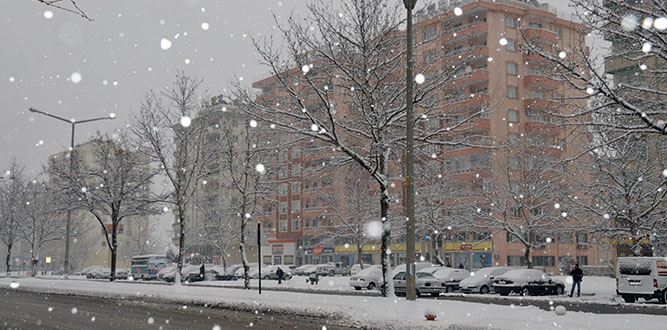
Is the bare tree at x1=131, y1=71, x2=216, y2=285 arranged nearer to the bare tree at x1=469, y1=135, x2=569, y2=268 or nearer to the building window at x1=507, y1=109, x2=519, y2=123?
the bare tree at x1=469, y1=135, x2=569, y2=268

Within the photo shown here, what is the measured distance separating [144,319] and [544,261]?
5546cm

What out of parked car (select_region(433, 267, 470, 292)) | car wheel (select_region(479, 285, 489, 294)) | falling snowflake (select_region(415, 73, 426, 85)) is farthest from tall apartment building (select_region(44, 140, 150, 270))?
falling snowflake (select_region(415, 73, 426, 85))

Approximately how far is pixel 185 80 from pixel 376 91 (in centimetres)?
1699

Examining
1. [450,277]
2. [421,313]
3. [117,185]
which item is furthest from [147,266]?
[421,313]

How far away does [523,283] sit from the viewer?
3347 cm

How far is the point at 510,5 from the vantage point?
6906cm

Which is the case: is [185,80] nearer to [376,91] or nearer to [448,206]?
[376,91]

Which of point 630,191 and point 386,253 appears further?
point 630,191

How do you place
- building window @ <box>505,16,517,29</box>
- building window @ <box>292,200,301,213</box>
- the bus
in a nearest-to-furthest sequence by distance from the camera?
the bus < building window @ <box>505,16,517,29</box> < building window @ <box>292,200,301,213</box>

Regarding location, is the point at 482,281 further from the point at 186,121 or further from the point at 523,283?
the point at 186,121

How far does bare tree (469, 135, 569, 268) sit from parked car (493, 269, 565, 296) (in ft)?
25.5

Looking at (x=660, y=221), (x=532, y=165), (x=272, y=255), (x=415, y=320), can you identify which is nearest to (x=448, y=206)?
(x=532, y=165)

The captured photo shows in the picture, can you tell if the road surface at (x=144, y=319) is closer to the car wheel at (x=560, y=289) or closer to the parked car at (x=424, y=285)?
the parked car at (x=424, y=285)

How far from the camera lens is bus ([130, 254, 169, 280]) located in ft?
226
